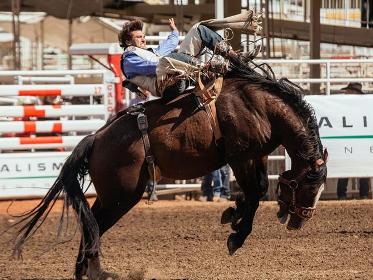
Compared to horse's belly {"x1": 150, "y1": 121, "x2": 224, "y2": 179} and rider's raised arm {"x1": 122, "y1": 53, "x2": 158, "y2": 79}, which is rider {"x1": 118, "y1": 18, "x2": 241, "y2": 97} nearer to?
rider's raised arm {"x1": 122, "y1": 53, "x2": 158, "y2": 79}

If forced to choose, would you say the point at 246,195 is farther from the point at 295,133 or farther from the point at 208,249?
the point at 208,249

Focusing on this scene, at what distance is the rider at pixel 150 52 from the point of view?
6.14 meters

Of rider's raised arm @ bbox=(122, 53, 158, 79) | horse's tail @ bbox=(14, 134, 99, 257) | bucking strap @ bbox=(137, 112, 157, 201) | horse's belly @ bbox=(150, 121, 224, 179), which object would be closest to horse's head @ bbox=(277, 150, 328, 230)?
horse's belly @ bbox=(150, 121, 224, 179)

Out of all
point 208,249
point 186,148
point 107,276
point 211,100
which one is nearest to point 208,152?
point 186,148

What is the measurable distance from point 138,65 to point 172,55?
25 cm

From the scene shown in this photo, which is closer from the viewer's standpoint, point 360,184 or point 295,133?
point 295,133

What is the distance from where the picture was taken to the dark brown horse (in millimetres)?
6137

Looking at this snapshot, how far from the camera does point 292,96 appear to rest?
621 centimetres

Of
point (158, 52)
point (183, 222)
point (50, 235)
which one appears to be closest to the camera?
point (158, 52)

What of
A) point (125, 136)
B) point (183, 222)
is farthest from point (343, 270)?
point (183, 222)

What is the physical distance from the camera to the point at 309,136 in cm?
615

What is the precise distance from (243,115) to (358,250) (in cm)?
222

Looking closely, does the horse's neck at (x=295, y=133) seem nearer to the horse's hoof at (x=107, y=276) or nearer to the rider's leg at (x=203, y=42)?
the rider's leg at (x=203, y=42)

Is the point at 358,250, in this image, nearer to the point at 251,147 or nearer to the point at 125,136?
the point at 251,147
